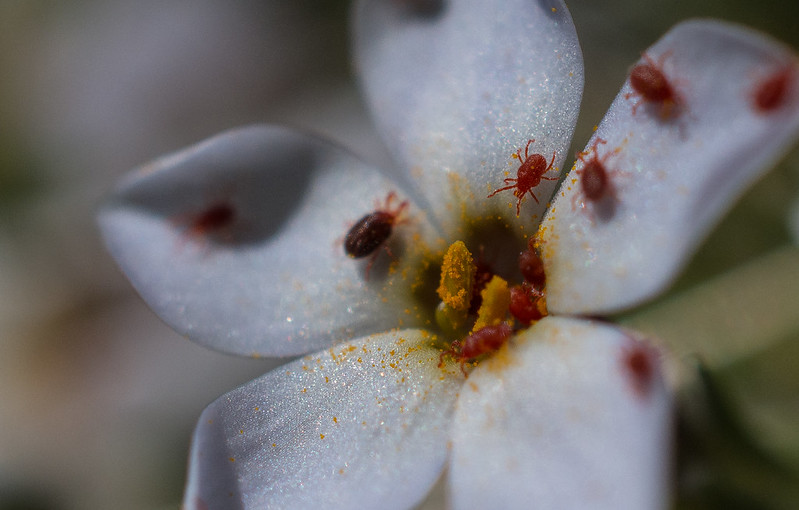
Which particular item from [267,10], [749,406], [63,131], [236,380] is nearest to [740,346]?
[749,406]

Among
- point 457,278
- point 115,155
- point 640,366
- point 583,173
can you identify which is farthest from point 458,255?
point 115,155

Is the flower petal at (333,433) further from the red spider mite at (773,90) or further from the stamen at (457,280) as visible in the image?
the red spider mite at (773,90)

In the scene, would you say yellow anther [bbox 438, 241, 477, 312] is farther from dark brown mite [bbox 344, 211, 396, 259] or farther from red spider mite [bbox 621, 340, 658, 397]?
red spider mite [bbox 621, 340, 658, 397]

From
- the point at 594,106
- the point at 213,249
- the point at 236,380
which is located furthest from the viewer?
the point at 236,380

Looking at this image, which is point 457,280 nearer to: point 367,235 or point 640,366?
point 367,235

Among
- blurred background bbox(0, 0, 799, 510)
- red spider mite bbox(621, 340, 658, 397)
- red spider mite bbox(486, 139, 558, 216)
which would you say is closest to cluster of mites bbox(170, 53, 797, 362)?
red spider mite bbox(486, 139, 558, 216)

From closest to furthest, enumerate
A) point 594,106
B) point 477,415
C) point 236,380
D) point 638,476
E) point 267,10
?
1. point 638,476
2. point 477,415
3. point 594,106
4. point 236,380
5. point 267,10

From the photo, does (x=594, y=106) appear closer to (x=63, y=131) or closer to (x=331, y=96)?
(x=331, y=96)
